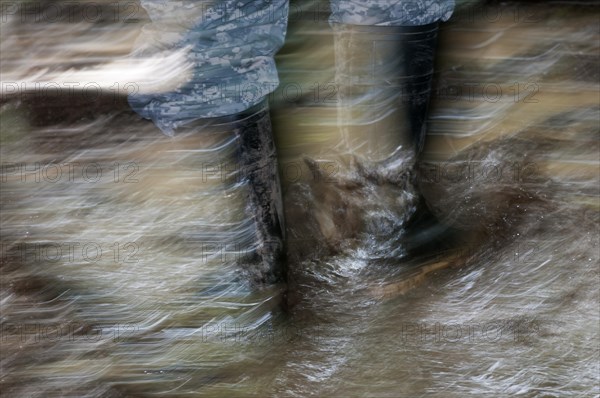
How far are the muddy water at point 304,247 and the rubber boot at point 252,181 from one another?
0.7 inches

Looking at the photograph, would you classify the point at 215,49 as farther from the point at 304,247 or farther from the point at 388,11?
the point at 304,247

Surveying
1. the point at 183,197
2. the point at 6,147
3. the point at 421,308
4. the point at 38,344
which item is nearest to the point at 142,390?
the point at 38,344

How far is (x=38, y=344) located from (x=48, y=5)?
0.71 metres

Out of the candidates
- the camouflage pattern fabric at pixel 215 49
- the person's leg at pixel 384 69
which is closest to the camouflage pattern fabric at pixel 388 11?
the person's leg at pixel 384 69

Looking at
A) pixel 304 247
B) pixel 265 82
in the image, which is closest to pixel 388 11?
pixel 265 82

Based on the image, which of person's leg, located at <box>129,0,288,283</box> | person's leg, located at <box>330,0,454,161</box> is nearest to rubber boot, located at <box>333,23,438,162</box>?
person's leg, located at <box>330,0,454,161</box>

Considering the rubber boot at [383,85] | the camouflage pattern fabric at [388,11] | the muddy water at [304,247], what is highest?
the camouflage pattern fabric at [388,11]

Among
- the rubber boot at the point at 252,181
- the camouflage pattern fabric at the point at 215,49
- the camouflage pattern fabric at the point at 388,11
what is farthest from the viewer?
the camouflage pattern fabric at the point at 388,11

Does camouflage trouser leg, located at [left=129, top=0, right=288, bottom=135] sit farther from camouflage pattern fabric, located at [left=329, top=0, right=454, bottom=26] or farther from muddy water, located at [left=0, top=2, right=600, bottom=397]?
camouflage pattern fabric, located at [left=329, top=0, right=454, bottom=26]

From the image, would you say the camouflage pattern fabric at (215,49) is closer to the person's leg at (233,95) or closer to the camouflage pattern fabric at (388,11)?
the person's leg at (233,95)

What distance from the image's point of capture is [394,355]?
1.33m

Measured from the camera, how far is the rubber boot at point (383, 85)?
A: 58.4 inches

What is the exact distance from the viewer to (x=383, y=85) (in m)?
1.53

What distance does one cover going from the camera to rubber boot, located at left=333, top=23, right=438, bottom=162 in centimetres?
148
